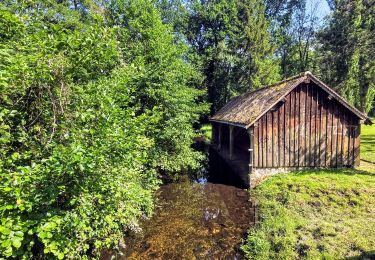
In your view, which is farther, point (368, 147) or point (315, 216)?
point (368, 147)

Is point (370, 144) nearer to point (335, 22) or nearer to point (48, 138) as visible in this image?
point (335, 22)

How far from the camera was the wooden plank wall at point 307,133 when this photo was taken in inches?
504

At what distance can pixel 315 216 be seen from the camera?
28.7 ft

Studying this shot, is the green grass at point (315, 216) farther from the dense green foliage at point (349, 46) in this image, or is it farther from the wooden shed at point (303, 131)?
the dense green foliage at point (349, 46)

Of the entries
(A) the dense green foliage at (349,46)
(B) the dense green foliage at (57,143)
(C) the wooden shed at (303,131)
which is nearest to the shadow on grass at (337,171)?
(C) the wooden shed at (303,131)

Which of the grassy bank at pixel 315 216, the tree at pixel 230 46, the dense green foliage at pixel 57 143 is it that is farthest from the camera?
the tree at pixel 230 46

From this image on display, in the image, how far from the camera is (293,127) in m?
13.0

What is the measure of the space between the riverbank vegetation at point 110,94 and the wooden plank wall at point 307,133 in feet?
11.6

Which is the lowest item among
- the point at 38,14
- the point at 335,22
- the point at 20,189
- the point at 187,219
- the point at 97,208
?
the point at 187,219

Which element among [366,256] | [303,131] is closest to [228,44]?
[303,131]

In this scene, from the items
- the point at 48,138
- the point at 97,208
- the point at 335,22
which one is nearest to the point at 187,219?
the point at 97,208

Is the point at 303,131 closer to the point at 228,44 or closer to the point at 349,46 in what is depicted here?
the point at 349,46

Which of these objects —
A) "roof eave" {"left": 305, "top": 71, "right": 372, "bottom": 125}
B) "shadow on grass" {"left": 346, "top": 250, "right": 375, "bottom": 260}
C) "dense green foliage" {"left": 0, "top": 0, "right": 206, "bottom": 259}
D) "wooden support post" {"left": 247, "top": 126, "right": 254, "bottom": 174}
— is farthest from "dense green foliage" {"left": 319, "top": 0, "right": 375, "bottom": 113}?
→ "dense green foliage" {"left": 0, "top": 0, "right": 206, "bottom": 259}

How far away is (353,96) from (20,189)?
35.1m
